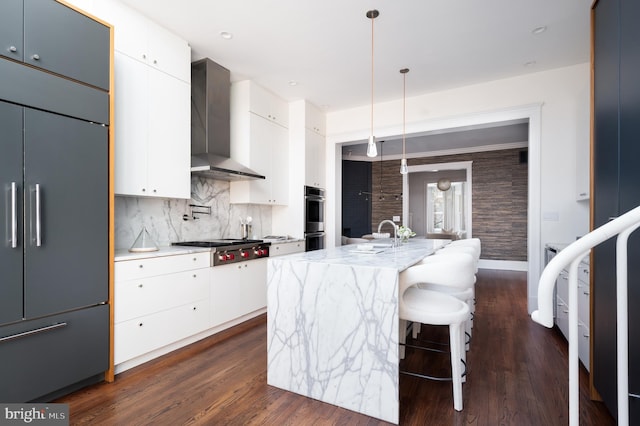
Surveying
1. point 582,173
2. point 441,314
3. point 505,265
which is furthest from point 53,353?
point 505,265

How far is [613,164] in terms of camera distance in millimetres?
1756

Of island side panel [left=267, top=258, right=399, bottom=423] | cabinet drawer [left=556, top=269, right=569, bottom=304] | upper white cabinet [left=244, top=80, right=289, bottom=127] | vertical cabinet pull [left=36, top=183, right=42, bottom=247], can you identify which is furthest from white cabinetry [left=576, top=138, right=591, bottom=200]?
vertical cabinet pull [left=36, top=183, right=42, bottom=247]

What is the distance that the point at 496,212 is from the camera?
725 cm

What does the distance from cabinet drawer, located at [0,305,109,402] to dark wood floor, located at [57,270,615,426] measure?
0.59 ft

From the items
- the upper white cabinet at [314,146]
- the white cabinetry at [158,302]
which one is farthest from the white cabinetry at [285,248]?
the white cabinetry at [158,302]

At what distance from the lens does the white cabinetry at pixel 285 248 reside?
13.0 feet

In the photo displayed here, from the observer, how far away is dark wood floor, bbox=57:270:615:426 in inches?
72.6

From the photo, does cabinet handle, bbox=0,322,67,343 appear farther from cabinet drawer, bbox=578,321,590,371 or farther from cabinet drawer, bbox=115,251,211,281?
cabinet drawer, bbox=578,321,590,371

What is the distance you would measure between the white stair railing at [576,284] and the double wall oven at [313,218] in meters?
3.87

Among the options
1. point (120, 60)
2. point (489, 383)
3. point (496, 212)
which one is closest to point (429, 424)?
point (489, 383)

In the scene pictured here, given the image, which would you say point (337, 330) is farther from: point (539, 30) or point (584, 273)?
point (539, 30)

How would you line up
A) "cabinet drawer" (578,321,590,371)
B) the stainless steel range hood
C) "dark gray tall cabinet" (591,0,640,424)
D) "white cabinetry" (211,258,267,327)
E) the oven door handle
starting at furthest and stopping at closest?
the oven door handle → the stainless steel range hood → "white cabinetry" (211,258,267,327) → "cabinet drawer" (578,321,590,371) → "dark gray tall cabinet" (591,0,640,424)

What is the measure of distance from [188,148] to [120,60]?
88 cm

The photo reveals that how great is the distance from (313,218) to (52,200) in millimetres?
Answer: 3320
